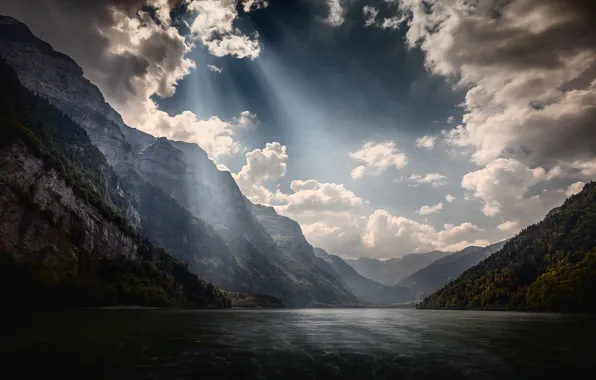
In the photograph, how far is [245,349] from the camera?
48.8 m

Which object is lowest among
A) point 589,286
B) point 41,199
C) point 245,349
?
point 245,349

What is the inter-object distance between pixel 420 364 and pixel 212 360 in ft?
71.0

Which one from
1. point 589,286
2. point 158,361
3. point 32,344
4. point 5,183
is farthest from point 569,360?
point 5,183

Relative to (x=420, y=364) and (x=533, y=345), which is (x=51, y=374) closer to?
(x=420, y=364)

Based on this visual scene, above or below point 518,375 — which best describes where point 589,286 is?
above

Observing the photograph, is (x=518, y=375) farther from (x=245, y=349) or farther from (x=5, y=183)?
(x=5, y=183)

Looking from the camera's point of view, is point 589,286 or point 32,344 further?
point 589,286

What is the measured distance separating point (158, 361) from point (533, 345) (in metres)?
51.6

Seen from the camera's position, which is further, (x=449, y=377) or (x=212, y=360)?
(x=212, y=360)

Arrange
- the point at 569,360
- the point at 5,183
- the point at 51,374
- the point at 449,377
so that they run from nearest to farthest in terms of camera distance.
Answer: the point at 51,374, the point at 449,377, the point at 569,360, the point at 5,183

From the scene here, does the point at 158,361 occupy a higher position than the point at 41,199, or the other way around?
the point at 41,199

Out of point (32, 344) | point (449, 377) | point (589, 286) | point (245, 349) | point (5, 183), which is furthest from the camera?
point (589, 286)

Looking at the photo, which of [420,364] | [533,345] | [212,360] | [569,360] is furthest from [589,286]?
[212,360]

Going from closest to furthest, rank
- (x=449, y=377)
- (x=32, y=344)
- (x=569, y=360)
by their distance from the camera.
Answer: (x=449, y=377) → (x=569, y=360) → (x=32, y=344)
